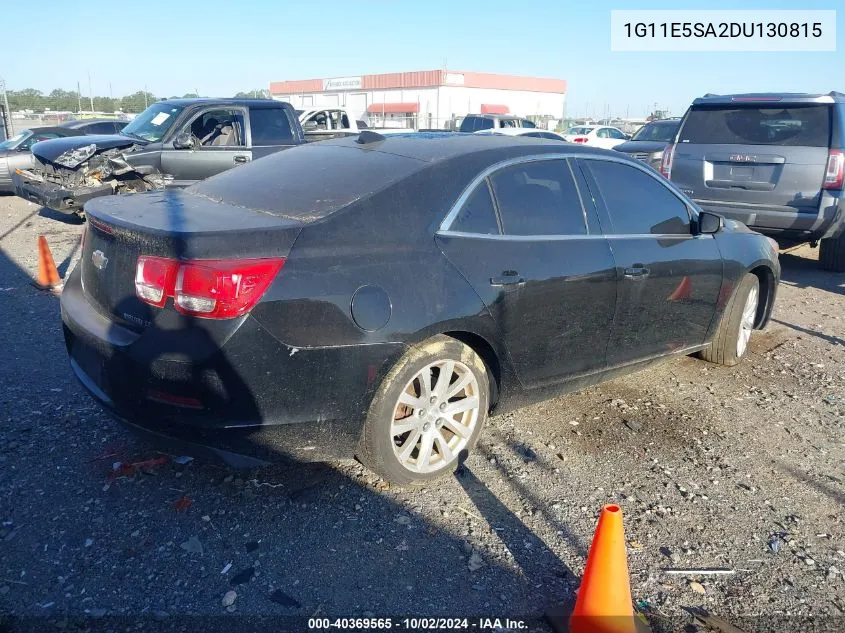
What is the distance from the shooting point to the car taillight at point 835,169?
24.9 ft

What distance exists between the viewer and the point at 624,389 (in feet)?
16.1

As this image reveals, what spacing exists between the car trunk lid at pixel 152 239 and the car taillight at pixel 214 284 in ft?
0.11

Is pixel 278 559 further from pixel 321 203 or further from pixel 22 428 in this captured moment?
pixel 22 428

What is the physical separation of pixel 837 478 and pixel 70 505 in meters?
3.85

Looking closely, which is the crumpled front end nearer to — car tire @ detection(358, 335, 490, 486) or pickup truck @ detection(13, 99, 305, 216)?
pickup truck @ detection(13, 99, 305, 216)

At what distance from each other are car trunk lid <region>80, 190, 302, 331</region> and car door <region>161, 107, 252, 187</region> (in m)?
6.71

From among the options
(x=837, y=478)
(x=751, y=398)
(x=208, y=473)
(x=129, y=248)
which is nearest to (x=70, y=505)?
(x=208, y=473)

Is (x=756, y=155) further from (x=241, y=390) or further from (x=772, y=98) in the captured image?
(x=241, y=390)

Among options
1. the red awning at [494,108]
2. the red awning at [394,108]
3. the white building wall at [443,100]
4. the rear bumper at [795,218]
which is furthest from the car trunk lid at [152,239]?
the red awning at [494,108]

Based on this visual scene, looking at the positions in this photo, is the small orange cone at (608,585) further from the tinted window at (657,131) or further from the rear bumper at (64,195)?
the tinted window at (657,131)

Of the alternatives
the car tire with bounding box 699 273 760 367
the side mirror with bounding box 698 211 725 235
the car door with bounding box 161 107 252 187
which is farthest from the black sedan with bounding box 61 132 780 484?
the car door with bounding box 161 107 252 187

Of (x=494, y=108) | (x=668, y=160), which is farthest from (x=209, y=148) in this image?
(x=494, y=108)

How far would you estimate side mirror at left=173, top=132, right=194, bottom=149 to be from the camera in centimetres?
984

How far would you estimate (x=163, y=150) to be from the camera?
980 centimetres
